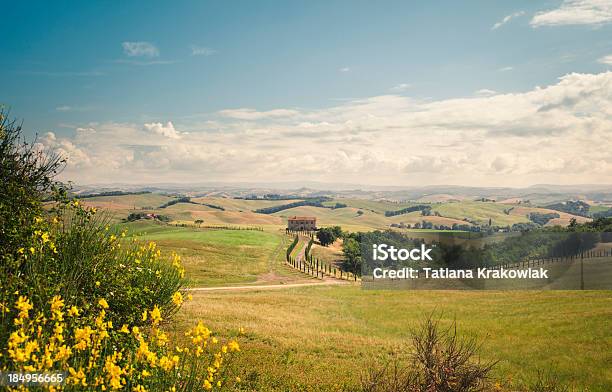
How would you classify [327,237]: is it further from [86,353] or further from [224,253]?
[86,353]

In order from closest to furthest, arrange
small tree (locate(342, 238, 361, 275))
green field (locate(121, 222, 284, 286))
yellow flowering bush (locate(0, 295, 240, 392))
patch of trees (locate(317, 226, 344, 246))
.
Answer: yellow flowering bush (locate(0, 295, 240, 392)) → green field (locate(121, 222, 284, 286)) → small tree (locate(342, 238, 361, 275)) → patch of trees (locate(317, 226, 344, 246))

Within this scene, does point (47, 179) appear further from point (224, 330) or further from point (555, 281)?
point (555, 281)

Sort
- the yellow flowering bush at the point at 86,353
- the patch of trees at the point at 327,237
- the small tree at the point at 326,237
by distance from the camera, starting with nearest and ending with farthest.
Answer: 1. the yellow flowering bush at the point at 86,353
2. the small tree at the point at 326,237
3. the patch of trees at the point at 327,237

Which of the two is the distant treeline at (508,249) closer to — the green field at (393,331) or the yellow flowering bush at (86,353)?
the green field at (393,331)

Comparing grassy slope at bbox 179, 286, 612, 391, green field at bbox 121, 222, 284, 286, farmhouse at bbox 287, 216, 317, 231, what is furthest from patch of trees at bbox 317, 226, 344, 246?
grassy slope at bbox 179, 286, 612, 391

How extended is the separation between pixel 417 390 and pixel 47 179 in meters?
12.8

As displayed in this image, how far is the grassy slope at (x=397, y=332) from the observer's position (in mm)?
16719

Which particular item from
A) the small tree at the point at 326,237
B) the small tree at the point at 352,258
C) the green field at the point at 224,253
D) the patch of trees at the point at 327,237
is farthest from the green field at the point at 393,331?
the patch of trees at the point at 327,237

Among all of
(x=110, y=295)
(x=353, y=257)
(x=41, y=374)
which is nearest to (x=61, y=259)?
(x=110, y=295)

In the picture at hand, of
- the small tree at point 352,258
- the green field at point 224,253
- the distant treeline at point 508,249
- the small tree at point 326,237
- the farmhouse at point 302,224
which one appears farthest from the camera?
the farmhouse at point 302,224

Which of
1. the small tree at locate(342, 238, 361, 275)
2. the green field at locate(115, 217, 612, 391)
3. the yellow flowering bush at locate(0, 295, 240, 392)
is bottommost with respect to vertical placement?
the small tree at locate(342, 238, 361, 275)

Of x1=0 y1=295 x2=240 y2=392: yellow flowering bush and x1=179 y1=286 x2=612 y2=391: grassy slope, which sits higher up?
x1=0 y1=295 x2=240 y2=392: yellow flowering bush

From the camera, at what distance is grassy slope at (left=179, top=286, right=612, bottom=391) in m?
16.7

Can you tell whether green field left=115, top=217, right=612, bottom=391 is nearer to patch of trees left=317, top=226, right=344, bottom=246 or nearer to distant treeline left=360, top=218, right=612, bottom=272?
distant treeline left=360, top=218, right=612, bottom=272
